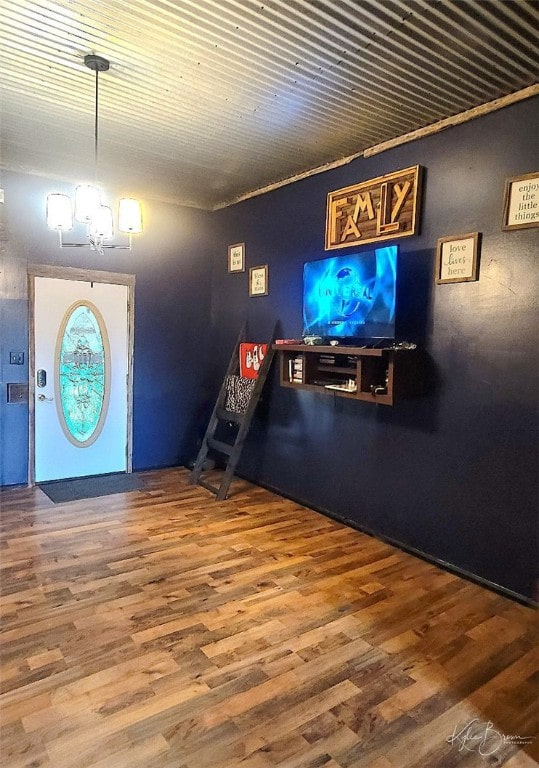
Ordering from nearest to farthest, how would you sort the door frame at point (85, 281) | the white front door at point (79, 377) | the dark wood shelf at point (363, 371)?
the dark wood shelf at point (363, 371) → the door frame at point (85, 281) → the white front door at point (79, 377)

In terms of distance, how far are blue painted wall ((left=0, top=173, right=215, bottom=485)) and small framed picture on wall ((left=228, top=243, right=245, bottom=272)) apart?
0.36 meters

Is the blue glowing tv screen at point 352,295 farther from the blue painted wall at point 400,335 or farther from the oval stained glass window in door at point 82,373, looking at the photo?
the oval stained glass window in door at point 82,373

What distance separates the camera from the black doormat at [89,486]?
4.14m

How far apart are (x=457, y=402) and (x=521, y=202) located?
1128 mm

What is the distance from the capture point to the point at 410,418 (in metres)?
3.19

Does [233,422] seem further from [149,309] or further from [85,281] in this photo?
[85,281]

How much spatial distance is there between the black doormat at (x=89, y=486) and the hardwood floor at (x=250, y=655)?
68cm

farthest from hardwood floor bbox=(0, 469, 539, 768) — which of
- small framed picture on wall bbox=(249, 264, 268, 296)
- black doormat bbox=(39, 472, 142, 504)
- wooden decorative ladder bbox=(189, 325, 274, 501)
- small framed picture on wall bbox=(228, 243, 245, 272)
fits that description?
small framed picture on wall bbox=(228, 243, 245, 272)

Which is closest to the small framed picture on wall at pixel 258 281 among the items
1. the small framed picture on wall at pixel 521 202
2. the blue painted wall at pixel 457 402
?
the blue painted wall at pixel 457 402

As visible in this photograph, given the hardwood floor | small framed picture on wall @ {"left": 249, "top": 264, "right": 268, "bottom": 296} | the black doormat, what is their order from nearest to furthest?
the hardwood floor → the black doormat → small framed picture on wall @ {"left": 249, "top": 264, "right": 268, "bottom": 296}

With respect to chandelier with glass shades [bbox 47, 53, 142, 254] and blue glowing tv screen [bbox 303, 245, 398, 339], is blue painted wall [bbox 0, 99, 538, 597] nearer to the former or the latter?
blue glowing tv screen [bbox 303, 245, 398, 339]

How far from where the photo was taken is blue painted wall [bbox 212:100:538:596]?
8.61 ft

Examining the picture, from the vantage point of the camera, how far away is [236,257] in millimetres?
4840

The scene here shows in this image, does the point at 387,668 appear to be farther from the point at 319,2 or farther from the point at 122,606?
the point at 319,2
